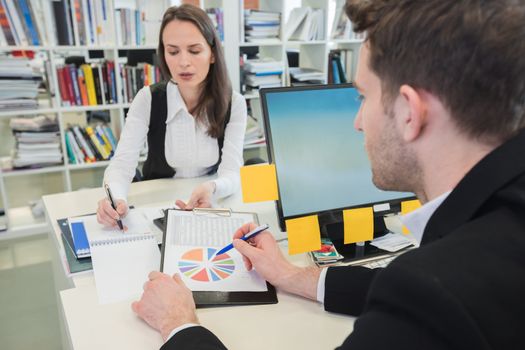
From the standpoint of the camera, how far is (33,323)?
2039 mm

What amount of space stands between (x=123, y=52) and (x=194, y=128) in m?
1.59

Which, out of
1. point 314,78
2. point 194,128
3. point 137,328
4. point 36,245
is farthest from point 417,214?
point 314,78

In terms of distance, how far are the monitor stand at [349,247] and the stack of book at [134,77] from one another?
217 centimetres

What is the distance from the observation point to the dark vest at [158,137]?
1883 millimetres

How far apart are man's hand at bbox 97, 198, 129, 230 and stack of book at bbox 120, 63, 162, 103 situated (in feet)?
6.05

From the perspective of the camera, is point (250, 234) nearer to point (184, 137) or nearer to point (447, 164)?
point (447, 164)

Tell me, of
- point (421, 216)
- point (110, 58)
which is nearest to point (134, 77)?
point (110, 58)

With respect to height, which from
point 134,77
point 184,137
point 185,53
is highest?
point 185,53

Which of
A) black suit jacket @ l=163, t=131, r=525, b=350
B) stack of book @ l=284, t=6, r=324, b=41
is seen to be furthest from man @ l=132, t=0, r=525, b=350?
stack of book @ l=284, t=6, r=324, b=41

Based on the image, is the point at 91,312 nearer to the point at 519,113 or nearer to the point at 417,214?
the point at 417,214

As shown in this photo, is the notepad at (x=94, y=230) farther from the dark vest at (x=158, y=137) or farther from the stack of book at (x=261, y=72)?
the stack of book at (x=261, y=72)

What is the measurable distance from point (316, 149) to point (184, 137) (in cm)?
94

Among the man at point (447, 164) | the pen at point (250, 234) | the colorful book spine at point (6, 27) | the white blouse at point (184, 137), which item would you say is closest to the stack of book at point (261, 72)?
the white blouse at point (184, 137)

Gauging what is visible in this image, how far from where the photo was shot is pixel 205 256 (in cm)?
106
